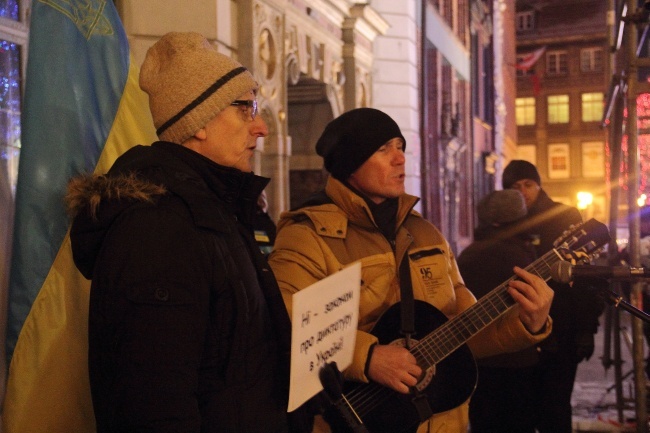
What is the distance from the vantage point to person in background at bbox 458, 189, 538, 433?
4766mm

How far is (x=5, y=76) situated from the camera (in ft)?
13.9

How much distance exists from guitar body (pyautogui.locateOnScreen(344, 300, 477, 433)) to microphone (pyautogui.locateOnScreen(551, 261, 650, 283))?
44 cm

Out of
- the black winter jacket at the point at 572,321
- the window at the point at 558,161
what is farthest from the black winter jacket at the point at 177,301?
the window at the point at 558,161

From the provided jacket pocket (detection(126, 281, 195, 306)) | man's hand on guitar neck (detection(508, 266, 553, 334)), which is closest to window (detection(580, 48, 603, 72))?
man's hand on guitar neck (detection(508, 266, 553, 334))

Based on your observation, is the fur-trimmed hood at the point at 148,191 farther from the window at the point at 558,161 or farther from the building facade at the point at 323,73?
the window at the point at 558,161

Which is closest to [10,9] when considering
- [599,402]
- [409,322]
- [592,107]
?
[409,322]

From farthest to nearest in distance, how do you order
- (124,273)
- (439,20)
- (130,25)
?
(439,20)
(130,25)
(124,273)

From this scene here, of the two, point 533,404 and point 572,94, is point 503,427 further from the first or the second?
point 572,94

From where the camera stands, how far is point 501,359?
4758 millimetres

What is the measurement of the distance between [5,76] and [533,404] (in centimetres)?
350

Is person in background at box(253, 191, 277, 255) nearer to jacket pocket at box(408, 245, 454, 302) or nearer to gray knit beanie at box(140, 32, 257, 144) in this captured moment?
jacket pocket at box(408, 245, 454, 302)

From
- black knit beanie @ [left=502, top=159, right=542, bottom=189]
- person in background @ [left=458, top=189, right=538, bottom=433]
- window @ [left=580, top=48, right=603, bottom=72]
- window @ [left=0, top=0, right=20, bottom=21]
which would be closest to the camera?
window @ [left=0, top=0, right=20, bottom=21]

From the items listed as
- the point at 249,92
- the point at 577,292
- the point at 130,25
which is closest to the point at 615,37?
the point at 577,292

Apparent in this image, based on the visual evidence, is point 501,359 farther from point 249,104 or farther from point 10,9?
point 10,9
